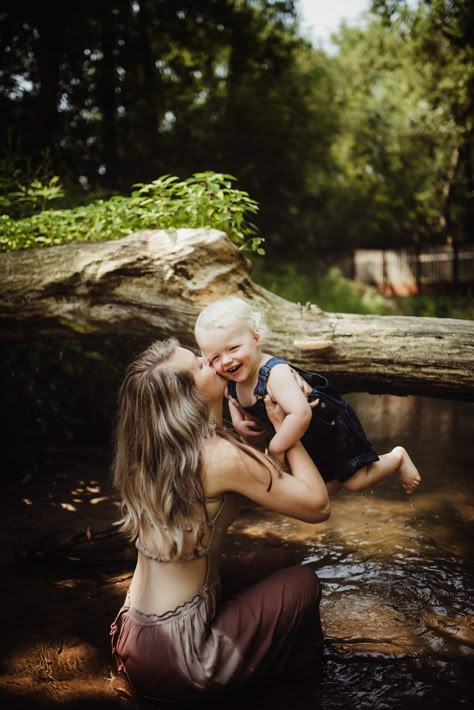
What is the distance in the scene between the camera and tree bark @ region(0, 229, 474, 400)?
3.71 meters

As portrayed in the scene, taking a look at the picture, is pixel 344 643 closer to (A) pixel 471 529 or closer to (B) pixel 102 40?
(A) pixel 471 529

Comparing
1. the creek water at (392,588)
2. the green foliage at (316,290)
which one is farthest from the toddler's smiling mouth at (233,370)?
the green foliage at (316,290)

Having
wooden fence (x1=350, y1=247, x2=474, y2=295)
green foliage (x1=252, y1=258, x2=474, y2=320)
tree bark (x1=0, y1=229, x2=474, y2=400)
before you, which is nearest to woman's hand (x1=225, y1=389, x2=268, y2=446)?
tree bark (x1=0, y1=229, x2=474, y2=400)

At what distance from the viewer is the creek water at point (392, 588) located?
8.58 feet

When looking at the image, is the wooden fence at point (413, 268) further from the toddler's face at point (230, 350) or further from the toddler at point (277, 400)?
the toddler's face at point (230, 350)

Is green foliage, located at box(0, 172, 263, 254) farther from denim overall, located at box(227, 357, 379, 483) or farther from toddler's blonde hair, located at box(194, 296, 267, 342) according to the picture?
denim overall, located at box(227, 357, 379, 483)

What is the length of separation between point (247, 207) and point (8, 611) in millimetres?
3109

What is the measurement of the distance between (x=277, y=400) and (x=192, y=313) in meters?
1.46

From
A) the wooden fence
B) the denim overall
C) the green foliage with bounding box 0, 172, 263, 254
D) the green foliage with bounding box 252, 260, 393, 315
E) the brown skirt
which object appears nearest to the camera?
the brown skirt

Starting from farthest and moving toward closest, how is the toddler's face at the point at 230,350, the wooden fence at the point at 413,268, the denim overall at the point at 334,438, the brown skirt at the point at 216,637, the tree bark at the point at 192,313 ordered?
the wooden fence at the point at 413,268
the tree bark at the point at 192,313
the denim overall at the point at 334,438
the toddler's face at the point at 230,350
the brown skirt at the point at 216,637

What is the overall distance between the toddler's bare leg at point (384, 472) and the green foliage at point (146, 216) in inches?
77.4

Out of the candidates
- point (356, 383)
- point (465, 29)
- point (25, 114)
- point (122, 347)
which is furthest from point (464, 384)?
point (465, 29)

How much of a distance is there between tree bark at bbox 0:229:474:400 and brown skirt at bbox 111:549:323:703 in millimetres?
1635

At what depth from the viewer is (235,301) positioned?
308cm
